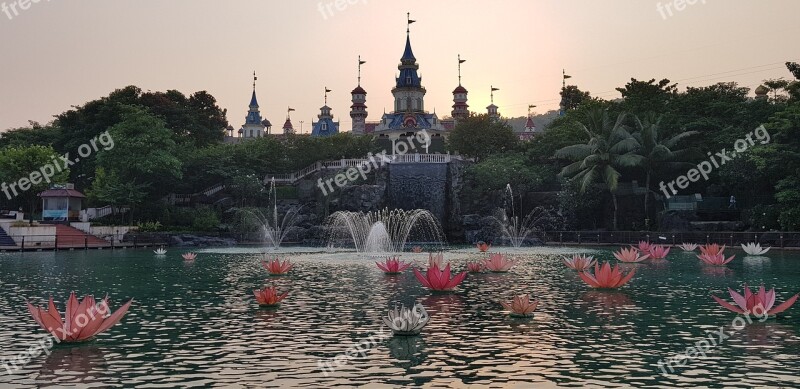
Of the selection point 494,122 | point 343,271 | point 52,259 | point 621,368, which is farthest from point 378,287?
point 494,122

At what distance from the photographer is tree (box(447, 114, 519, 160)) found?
7562 centimetres

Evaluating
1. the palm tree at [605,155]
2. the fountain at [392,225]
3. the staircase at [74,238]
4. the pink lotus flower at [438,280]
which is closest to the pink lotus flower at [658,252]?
the pink lotus flower at [438,280]

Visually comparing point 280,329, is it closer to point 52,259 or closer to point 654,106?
point 52,259

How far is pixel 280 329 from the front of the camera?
16219 millimetres

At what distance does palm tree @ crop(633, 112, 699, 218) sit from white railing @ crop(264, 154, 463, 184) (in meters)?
17.3

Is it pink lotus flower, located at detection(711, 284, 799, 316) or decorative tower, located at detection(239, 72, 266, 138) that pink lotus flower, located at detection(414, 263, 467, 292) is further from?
decorative tower, located at detection(239, 72, 266, 138)

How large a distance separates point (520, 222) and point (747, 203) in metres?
17.4

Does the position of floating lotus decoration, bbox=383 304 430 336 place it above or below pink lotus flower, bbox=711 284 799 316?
below

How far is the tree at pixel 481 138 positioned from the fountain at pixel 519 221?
14.2m

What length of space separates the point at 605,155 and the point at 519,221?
909 cm

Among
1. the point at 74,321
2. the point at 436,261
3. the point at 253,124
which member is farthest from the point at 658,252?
the point at 253,124

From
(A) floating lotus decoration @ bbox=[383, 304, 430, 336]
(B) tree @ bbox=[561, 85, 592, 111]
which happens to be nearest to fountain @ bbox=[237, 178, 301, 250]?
(A) floating lotus decoration @ bbox=[383, 304, 430, 336]

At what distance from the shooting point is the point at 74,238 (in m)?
54.1

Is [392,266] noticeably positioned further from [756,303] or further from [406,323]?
[756,303]
